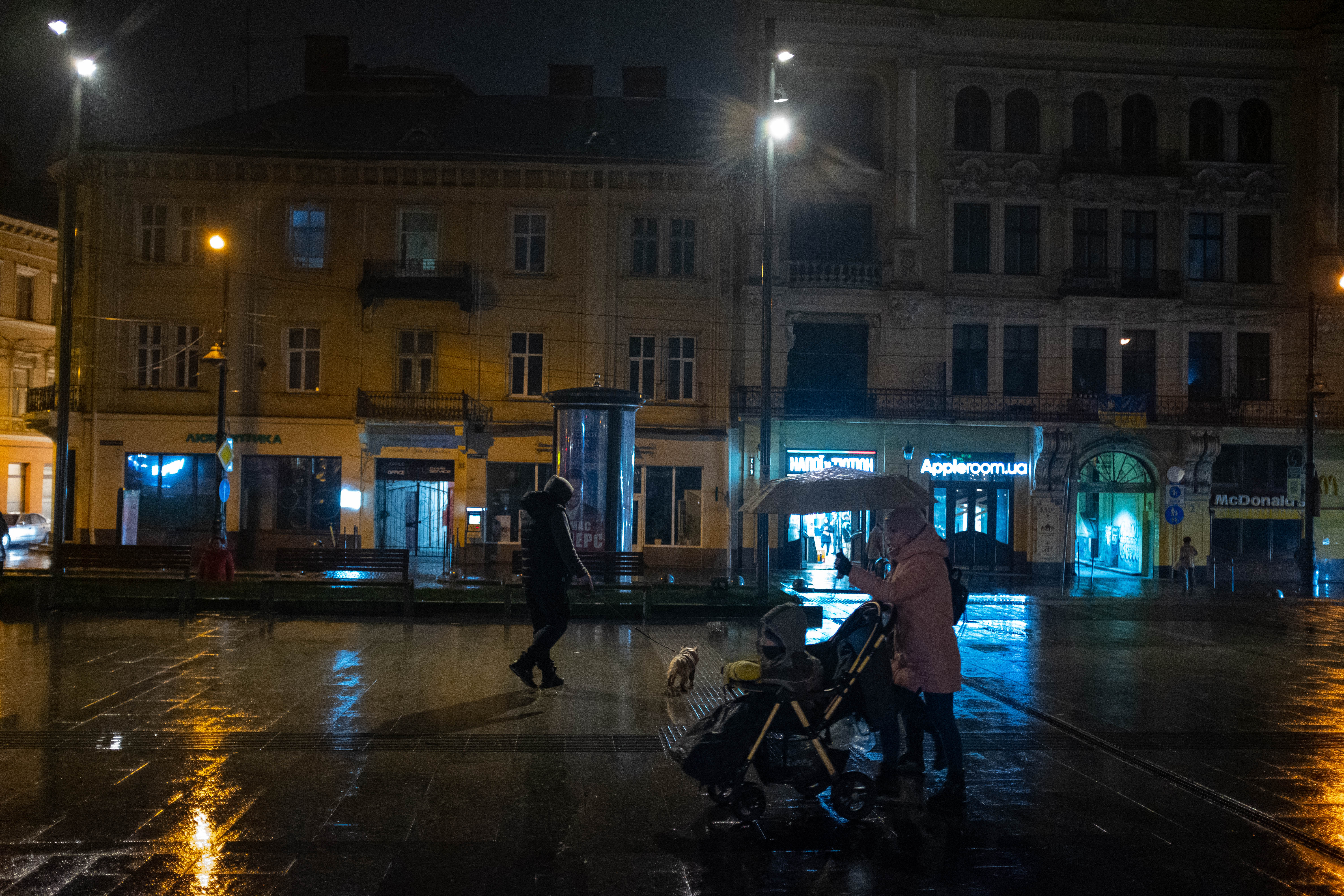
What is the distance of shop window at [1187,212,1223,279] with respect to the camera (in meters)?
32.8

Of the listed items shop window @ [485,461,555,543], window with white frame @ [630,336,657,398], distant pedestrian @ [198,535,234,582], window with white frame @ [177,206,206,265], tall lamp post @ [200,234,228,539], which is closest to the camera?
distant pedestrian @ [198,535,234,582]

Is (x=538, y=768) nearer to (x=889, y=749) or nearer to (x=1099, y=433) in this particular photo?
(x=889, y=749)

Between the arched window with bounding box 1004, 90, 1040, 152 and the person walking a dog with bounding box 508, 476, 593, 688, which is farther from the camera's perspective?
the arched window with bounding box 1004, 90, 1040, 152

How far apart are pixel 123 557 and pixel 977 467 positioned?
23.7 metres

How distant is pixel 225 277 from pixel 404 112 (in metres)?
11.5

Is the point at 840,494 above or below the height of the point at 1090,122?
below

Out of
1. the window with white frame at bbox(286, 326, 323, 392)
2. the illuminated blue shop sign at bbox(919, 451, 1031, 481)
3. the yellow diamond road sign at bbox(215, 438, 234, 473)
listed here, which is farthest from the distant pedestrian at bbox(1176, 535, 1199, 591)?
the window with white frame at bbox(286, 326, 323, 392)

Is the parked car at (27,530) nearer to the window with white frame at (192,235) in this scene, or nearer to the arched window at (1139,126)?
the window with white frame at (192,235)

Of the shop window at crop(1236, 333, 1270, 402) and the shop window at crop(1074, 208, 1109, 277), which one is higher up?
the shop window at crop(1074, 208, 1109, 277)

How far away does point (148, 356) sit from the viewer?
32.0 meters

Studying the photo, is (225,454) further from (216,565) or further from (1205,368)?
(1205,368)

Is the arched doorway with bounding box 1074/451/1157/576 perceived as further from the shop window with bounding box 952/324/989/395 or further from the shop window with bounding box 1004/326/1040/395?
the shop window with bounding box 952/324/989/395

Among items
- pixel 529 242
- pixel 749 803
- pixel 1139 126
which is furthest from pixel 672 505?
pixel 749 803

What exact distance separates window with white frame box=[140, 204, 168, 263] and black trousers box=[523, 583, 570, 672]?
27.2 metres
